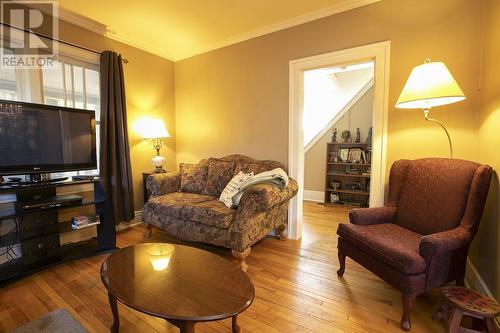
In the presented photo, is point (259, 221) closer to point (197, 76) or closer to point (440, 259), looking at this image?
point (440, 259)

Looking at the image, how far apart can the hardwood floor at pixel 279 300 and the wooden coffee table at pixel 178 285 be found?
22 centimetres

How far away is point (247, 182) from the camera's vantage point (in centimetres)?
234

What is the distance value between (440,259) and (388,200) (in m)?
0.73

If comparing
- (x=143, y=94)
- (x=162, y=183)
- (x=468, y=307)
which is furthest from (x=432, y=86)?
Answer: (x=143, y=94)

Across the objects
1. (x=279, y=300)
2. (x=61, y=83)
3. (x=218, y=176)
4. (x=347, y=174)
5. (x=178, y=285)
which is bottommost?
(x=279, y=300)

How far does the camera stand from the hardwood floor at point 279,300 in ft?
4.92

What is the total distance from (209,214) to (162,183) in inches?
39.9

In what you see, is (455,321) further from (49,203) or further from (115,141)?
(115,141)

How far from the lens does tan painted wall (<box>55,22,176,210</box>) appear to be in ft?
10.6

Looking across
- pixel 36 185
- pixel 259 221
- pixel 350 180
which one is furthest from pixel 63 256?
pixel 350 180

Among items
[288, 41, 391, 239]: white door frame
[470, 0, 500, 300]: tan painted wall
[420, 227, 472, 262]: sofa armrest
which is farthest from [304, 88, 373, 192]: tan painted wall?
[420, 227, 472, 262]: sofa armrest

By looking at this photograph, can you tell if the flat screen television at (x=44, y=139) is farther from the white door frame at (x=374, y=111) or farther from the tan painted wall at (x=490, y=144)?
the tan painted wall at (x=490, y=144)

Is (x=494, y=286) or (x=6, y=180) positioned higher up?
(x=6, y=180)

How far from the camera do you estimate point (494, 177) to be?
1.66m
